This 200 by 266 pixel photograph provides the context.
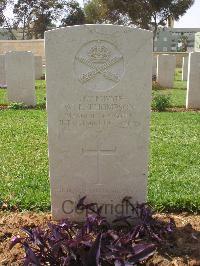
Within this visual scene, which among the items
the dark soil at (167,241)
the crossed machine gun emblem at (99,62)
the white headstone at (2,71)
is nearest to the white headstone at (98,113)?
the crossed machine gun emblem at (99,62)

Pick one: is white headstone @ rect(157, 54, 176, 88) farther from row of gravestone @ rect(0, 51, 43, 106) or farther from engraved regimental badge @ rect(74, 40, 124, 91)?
engraved regimental badge @ rect(74, 40, 124, 91)

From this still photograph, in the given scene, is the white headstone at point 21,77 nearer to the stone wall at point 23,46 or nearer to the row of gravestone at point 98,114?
the row of gravestone at point 98,114

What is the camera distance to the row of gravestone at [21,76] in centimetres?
1131

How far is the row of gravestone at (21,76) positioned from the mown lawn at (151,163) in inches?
81.3

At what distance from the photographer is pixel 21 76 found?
1162cm

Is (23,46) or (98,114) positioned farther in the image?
(23,46)

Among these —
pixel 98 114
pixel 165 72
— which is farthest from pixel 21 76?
pixel 98 114

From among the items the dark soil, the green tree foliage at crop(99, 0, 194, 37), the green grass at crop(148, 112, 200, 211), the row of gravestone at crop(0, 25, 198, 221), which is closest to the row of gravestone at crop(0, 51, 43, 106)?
the green grass at crop(148, 112, 200, 211)

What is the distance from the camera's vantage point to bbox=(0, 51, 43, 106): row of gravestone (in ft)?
37.1

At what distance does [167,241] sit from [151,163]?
7.97 feet

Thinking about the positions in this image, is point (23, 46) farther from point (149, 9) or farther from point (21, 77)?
point (21, 77)

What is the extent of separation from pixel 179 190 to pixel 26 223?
173cm

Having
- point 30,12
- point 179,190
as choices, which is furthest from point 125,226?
point 30,12

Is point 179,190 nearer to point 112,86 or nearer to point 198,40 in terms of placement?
point 112,86
